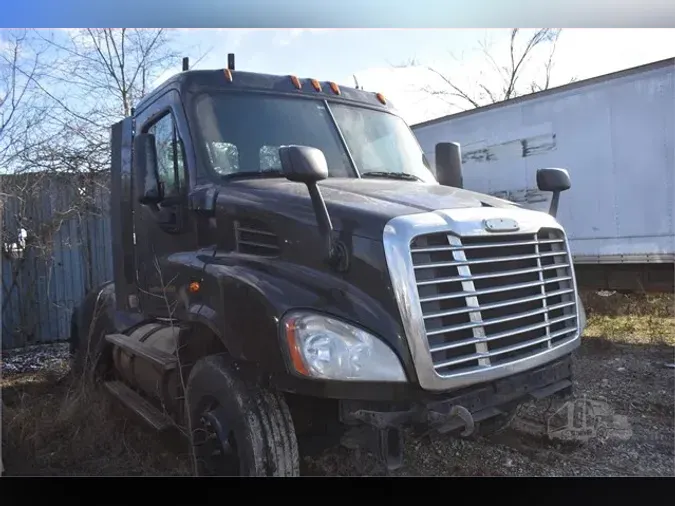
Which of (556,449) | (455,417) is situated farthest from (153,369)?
(556,449)

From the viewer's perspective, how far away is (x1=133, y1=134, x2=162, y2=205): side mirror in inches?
131

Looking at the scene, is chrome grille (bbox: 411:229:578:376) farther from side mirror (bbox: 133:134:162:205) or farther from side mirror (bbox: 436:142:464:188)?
side mirror (bbox: 133:134:162:205)

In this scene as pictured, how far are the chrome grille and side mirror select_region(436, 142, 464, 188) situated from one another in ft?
3.40

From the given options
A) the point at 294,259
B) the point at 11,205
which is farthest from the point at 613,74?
the point at 11,205

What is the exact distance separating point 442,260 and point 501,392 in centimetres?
67

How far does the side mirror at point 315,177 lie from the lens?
7.66 feet

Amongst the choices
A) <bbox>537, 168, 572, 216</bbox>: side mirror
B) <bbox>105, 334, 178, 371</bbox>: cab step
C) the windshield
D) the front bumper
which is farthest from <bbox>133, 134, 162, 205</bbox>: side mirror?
<bbox>537, 168, 572, 216</bbox>: side mirror

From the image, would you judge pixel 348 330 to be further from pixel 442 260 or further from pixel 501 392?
pixel 501 392

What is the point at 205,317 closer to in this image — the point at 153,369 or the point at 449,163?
the point at 153,369

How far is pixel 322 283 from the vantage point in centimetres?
235

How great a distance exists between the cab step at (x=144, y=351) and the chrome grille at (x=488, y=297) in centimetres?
165

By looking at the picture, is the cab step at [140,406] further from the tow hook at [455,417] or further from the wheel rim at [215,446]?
the tow hook at [455,417]

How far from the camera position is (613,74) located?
570cm

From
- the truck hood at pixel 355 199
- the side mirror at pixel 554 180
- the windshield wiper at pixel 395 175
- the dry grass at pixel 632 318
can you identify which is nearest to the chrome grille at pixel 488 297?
the truck hood at pixel 355 199
